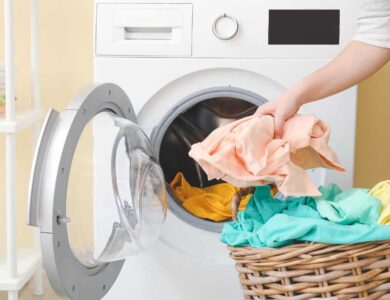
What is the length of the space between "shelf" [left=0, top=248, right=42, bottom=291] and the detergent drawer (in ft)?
2.02

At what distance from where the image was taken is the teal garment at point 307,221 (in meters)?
1.28

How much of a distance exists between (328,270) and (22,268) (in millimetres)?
976

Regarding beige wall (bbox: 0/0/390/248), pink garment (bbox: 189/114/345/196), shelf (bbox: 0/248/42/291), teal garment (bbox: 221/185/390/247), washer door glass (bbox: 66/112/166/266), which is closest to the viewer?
teal garment (bbox: 221/185/390/247)

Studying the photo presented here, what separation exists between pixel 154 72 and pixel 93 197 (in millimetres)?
325

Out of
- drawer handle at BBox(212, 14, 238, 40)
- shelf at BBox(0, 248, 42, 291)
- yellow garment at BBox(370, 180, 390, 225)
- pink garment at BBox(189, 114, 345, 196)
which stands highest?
A: drawer handle at BBox(212, 14, 238, 40)

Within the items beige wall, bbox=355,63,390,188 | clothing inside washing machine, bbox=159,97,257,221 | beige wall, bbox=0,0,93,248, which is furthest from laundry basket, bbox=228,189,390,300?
beige wall, bbox=0,0,93,248

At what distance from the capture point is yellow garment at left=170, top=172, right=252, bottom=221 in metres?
1.78

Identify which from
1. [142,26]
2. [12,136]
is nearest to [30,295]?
[12,136]

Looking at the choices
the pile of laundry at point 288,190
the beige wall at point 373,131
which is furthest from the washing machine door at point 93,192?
the beige wall at point 373,131

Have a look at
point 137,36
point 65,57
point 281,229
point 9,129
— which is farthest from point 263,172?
point 65,57

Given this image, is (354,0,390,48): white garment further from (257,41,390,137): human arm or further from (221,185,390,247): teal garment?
(221,185,390,247): teal garment

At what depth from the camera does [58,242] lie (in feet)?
4.44

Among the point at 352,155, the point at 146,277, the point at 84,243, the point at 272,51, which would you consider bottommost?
the point at 146,277

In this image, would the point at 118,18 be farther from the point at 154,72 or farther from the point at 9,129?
the point at 9,129
